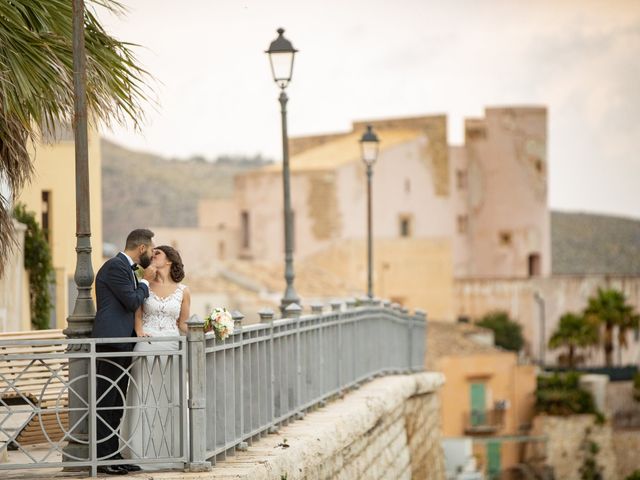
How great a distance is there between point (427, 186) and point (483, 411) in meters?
18.2

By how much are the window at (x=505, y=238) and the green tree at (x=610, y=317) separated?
10701 mm

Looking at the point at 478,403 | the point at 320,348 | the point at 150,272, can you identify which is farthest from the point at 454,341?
the point at 150,272

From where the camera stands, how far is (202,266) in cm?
5331

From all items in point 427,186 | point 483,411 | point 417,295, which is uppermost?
point 427,186

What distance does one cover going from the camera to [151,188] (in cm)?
11169

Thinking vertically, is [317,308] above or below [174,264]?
below

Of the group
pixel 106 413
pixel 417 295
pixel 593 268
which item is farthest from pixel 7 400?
pixel 593 268

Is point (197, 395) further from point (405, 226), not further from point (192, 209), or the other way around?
point (192, 209)

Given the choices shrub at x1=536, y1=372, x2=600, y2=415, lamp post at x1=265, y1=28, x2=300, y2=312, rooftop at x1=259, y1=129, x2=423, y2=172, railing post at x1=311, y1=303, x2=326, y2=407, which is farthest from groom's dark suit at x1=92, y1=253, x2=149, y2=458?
rooftop at x1=259, y1=129, x2=423, y2=172

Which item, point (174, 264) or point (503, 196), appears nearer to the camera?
point (174, 264)

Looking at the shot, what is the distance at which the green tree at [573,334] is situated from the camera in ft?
209

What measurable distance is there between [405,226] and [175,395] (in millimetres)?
60526

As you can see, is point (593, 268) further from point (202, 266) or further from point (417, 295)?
point (202, 266)

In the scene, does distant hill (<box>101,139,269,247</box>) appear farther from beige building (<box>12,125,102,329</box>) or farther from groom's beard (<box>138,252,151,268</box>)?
groom's beard (<box>138,252,151,268</box>)
